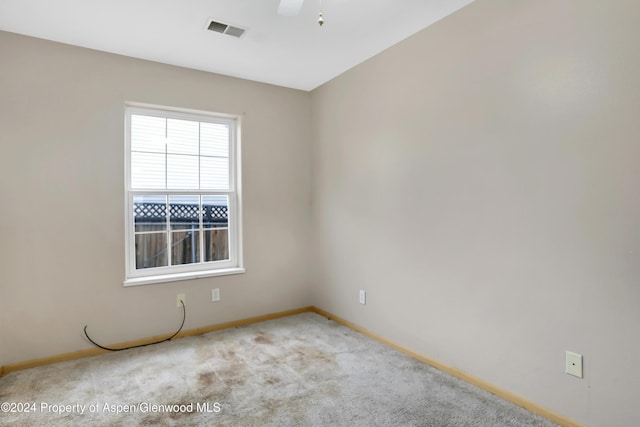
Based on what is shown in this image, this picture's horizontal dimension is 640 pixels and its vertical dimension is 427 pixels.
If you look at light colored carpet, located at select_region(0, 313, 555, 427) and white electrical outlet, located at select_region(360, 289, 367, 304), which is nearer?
light colored carpet, located at select_region(0, 313, 555, 427)

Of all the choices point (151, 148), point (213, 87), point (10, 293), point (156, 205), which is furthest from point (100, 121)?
point (10, 293)

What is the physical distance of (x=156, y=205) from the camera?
10.4 ft

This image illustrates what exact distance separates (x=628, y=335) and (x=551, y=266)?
0.43m

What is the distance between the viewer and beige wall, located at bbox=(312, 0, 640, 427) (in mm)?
1660

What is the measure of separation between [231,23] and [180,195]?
1.60 metres

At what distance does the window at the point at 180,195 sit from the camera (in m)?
3.10

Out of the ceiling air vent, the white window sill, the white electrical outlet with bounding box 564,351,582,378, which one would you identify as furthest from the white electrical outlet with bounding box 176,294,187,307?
the white electrical outlet with bounding box 564,351,582,378

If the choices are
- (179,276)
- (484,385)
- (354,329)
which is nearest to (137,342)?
(179,276)

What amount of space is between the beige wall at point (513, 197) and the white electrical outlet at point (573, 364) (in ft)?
0.10

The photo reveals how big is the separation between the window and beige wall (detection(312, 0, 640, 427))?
138 cm

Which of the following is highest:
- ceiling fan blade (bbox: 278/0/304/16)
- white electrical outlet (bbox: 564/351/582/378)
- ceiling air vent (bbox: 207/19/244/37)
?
ceiling air vent (bbox: 207/19/244/37)

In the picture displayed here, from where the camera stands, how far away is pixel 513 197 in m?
2.06

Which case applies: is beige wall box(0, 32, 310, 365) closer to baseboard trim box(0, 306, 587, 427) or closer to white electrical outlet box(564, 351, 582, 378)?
baseboard trim box(0, 306, 587, 427)

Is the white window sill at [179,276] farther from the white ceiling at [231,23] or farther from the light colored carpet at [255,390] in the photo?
the white ceiling at [231,23]
